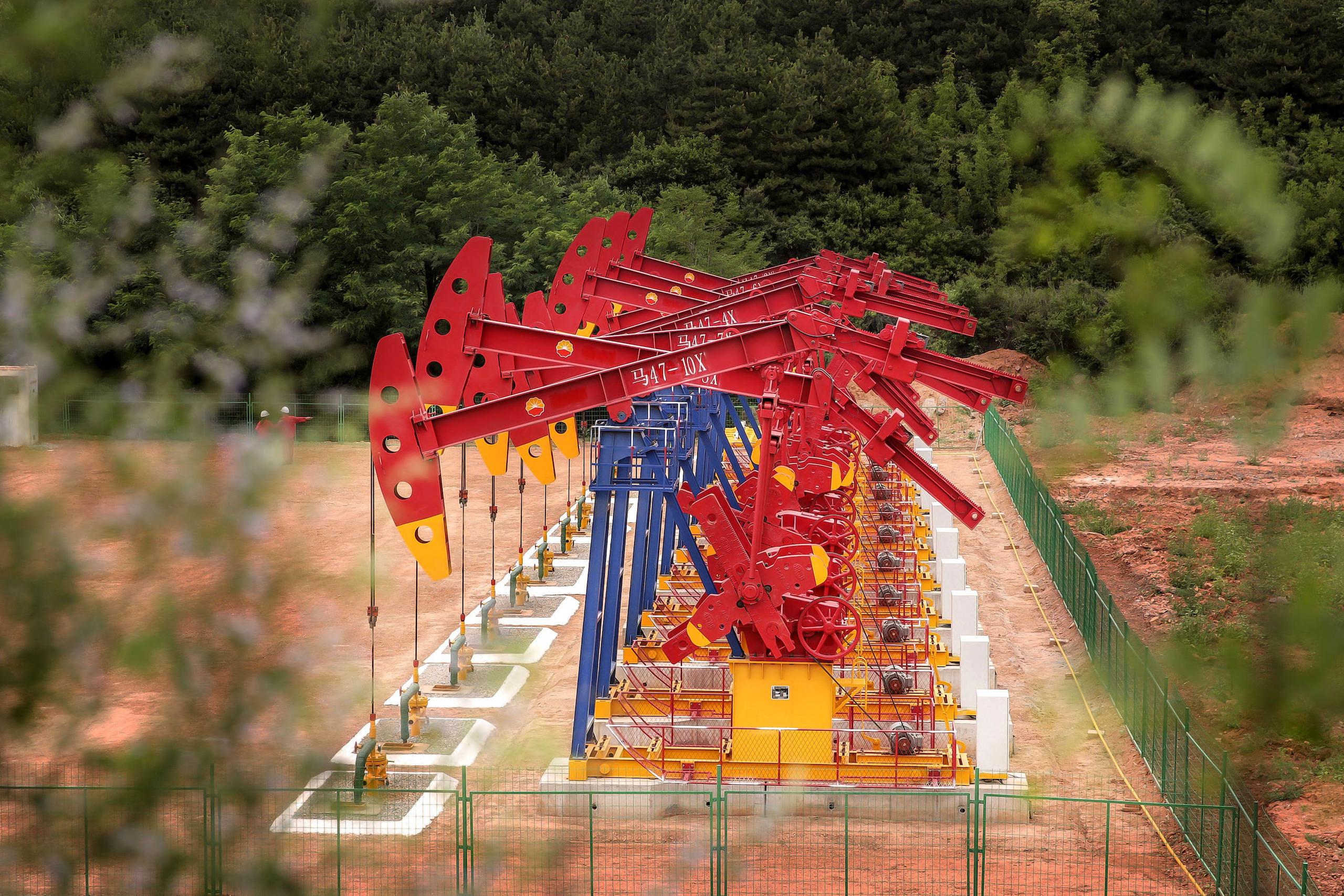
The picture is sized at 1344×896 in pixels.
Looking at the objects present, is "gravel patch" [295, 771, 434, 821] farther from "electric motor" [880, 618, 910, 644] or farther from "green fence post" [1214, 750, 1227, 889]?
"green fence post" [1214, 750, 1227, 889]

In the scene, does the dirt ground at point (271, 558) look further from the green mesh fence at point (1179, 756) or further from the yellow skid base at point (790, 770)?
the yellow skid base at point (790, 770)

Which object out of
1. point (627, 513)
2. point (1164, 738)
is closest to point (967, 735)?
point (1164, 738)

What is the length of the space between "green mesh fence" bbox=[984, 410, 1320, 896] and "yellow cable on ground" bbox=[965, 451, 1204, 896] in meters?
0.26

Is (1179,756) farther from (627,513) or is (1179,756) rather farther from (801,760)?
(627,513)

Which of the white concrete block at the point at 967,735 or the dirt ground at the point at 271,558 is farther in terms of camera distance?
the white concrete block at the point at 967,735

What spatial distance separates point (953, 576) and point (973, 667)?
4.89 metres

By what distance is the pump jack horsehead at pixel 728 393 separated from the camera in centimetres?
1612

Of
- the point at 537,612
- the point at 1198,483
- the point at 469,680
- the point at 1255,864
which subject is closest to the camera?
the point at 1255,864

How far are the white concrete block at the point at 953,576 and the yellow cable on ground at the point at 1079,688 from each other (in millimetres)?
2279

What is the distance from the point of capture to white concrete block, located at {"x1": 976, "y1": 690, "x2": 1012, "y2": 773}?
1880 centimetres

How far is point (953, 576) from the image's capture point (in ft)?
87.8

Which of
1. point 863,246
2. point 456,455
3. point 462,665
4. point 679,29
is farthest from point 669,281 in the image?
point 679,29

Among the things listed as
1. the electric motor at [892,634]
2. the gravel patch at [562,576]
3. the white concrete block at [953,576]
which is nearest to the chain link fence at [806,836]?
the electric motor at [892,634]

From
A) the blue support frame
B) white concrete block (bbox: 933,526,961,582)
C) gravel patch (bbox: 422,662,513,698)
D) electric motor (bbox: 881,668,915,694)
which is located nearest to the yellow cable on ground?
white concrete block (bbox: 933,526,961,582)
